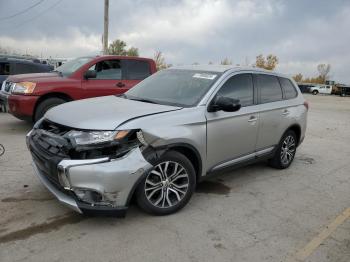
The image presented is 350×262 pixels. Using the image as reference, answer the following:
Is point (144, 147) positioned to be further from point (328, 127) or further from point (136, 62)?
point (328, 127)

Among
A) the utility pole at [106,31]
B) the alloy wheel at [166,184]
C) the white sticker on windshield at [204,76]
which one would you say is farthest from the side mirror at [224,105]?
the utility pole at [106,31]

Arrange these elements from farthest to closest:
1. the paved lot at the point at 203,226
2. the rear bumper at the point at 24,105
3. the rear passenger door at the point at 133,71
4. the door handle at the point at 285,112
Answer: the rear passenger door at the point at 133,71, the rear bumper at the point at 24,105, the door handle at the point at 285,112, the paved lot at the point at 203,226

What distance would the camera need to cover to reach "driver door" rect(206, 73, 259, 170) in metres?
4.37

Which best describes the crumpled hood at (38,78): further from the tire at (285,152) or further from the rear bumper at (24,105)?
the tire at (285,152)

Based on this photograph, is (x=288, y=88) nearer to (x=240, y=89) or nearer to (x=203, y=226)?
(x=240, y=89)

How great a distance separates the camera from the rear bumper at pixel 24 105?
745cm

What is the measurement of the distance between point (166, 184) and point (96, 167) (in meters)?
0.91

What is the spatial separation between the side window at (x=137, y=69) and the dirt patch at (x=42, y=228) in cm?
547

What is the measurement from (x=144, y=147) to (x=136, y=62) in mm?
5781

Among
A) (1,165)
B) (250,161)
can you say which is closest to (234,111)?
(250,161)

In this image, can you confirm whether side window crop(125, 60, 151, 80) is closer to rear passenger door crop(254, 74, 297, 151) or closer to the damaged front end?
rear passenger door crop(254, 74, 297, 151)

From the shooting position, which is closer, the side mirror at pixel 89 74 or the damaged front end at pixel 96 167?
the damaged front end at pixel 96 167

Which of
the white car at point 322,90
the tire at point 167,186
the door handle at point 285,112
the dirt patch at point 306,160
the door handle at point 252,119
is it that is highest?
the door handle at point 285,112

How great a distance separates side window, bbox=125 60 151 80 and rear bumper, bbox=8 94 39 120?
2361 millimetres
